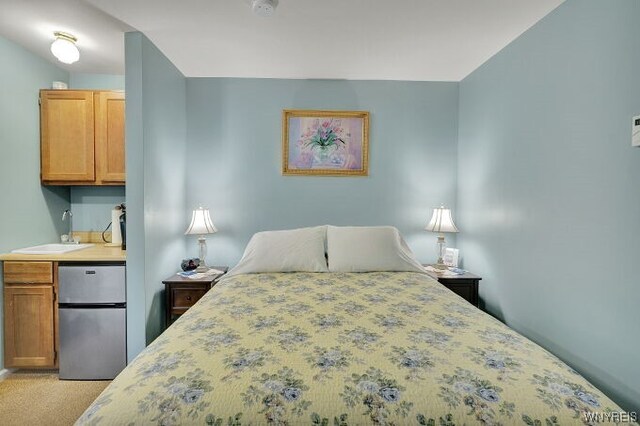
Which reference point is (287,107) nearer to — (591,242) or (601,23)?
(601,23)

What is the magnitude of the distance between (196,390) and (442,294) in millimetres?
1533

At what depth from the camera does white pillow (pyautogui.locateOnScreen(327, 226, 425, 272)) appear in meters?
2.46

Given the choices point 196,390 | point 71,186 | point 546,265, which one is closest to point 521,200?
point 546,265

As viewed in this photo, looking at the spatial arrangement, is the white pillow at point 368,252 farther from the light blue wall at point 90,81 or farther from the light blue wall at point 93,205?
the light blue wall at point 90,81

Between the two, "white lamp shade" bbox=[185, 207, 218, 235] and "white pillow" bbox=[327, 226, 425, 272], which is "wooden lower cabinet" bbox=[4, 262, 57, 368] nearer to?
"white lamp shade" bbox=[185, 207, 218, 235]

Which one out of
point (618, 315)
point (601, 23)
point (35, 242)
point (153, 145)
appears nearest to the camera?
point (618, 315)

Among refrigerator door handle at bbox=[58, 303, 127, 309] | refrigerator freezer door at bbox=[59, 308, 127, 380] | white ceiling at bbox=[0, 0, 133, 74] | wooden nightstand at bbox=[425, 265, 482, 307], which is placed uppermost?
white ceiling at bbox=[0, 0, 133, 74]

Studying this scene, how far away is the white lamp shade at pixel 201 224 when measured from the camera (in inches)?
106

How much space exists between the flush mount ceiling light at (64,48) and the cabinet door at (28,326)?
1.68 metres

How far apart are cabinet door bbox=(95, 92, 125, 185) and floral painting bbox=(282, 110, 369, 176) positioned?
1.43 meters

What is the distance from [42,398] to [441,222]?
10.9 feet

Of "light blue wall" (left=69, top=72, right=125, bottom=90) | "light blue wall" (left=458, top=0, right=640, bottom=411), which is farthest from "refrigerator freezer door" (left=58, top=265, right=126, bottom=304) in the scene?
"light blue wall" (left=458, top=0, right=640, bottom=411)

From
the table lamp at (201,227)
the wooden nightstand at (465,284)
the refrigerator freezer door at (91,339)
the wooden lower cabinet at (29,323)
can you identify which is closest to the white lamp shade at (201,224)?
the table lamp at (201,227)

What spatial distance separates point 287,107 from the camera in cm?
300
